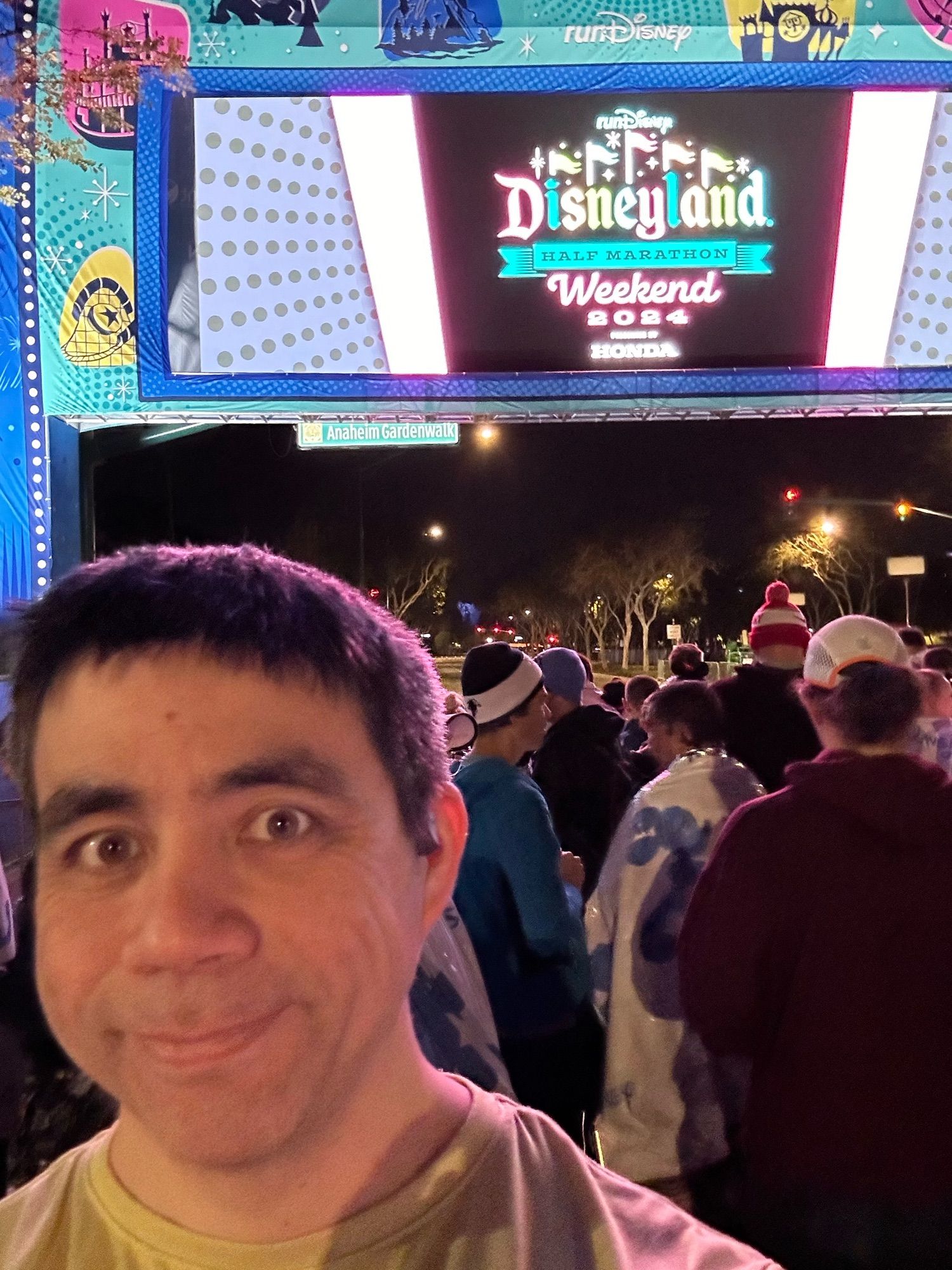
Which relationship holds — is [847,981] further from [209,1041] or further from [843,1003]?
[209,1041]

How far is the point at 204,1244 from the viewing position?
1024 mm

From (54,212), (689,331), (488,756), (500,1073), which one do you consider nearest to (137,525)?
(54,212)

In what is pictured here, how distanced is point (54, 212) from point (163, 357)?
1.26 metres

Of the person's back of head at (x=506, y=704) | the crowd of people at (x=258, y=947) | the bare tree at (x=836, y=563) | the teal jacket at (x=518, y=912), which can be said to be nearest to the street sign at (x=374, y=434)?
the person's back of head at (x=506, y=704)

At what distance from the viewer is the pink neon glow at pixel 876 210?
8.40 m

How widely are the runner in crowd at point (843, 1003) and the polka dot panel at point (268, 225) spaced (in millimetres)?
6652

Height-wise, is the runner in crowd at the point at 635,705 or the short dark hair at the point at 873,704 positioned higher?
the short dark hair at the point at 873,704

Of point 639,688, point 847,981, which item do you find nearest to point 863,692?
point 847,981

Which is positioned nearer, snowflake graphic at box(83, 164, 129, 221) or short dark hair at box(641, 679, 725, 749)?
short dark hair at box(641, 679, 725, 749)

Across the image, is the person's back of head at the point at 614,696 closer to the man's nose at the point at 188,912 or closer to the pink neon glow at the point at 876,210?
the pink neon glow at the point at 876,210

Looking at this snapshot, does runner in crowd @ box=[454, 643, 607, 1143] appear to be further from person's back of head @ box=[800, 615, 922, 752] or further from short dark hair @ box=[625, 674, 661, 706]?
short dark hair @ box=[625, 674, 661, 706]

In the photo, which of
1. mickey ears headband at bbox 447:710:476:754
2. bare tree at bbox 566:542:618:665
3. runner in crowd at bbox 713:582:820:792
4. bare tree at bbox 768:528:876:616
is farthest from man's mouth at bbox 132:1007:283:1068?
bare tree at bbox 566:542:618:665

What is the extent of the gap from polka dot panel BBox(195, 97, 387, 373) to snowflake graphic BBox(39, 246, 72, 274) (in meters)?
0.96

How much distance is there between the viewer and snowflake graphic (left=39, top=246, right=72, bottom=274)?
27.0 feet
